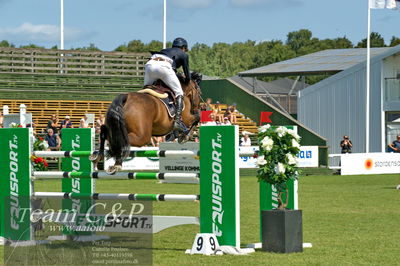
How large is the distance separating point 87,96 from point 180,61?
74.9 feet

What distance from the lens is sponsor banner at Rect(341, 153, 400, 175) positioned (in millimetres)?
30516

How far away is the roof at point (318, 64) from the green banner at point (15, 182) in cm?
3341

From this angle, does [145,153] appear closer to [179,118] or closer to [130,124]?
[130,124]

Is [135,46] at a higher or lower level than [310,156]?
higher

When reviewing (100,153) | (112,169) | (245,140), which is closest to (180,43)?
(100,153)

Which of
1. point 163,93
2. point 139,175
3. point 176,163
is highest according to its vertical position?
point 163,93

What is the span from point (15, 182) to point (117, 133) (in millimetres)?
1404

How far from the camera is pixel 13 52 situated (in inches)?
1319

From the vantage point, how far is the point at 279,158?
341 inches

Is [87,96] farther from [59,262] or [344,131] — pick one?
[59,262]

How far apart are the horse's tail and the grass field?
3.82ft

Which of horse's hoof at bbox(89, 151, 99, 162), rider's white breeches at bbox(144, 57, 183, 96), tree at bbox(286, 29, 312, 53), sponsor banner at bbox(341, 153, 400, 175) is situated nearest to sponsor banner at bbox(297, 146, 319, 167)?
sponsor banner at bbox(341, 153, 400, 175)

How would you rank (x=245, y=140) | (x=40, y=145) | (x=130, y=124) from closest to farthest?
(x=130, y=124), (x=40, y=145), (x=245, y=140)

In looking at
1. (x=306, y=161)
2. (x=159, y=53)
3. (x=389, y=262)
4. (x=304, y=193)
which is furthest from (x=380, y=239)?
(x=306, y=161)
